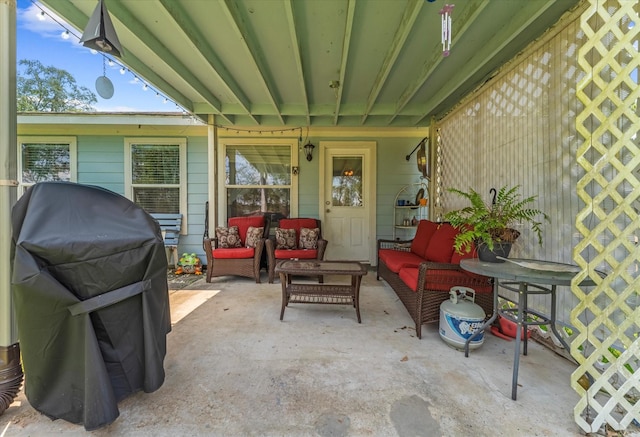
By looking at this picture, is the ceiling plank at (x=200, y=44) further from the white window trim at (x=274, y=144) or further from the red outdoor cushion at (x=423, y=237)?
the red outdoor cushion at (x=423, y=237)

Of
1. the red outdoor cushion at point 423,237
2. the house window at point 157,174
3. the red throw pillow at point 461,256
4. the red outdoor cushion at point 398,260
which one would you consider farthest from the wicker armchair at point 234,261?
the red throw pillow at point 461,256

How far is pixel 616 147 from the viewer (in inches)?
49.6

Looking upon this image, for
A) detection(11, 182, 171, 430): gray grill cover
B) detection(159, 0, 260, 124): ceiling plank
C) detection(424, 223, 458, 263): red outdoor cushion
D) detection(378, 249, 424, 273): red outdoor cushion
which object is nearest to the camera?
detection(11, 182, 171, 430): gray grill cover

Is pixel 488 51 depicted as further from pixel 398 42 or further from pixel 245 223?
pixel 245 223

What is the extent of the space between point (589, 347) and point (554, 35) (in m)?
2.38

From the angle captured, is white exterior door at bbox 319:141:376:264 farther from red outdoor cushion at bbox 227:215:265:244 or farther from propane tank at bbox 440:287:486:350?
propane tank at bbox 440:287:486:350

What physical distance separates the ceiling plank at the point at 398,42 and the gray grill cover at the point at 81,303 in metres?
2.48

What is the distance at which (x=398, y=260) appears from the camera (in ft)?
10.0

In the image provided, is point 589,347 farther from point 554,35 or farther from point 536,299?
point 554,35

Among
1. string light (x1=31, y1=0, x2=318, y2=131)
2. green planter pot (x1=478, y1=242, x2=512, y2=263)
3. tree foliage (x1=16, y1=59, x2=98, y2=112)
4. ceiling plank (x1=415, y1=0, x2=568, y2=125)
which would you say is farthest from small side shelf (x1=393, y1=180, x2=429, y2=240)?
tree foliage (x1=16, y1=59, x2=98, y2=112)

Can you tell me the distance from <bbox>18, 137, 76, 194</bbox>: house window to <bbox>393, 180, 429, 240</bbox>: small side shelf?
6.12 m

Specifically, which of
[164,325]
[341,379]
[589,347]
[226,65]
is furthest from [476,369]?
[226,65]

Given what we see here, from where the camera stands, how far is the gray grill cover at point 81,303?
3.67ft

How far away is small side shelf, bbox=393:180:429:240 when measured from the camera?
481cm
